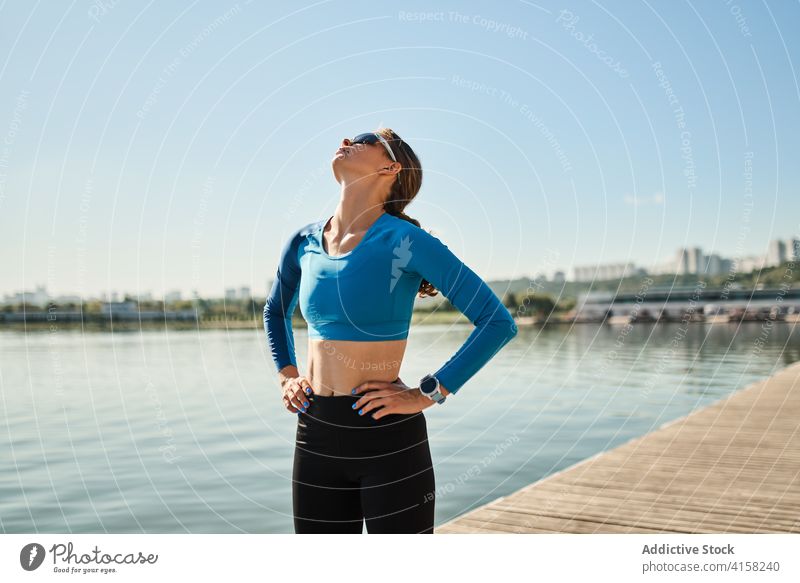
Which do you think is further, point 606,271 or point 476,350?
point 606,271

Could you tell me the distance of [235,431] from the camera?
1238 centimetres

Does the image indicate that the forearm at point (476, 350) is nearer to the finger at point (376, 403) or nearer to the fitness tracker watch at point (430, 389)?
the fitness tracker watch at point (430, 389)

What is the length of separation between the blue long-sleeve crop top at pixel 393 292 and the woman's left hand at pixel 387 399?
10cm

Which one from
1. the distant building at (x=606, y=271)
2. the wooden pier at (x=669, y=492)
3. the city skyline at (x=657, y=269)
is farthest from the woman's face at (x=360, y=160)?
the wooden pier at (x=669, y=492)

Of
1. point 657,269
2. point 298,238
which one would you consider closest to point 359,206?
point 298,238

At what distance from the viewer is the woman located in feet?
8.53

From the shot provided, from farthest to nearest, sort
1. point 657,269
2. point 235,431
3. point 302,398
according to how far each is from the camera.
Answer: point 235,431, point 657,269, point 302,398

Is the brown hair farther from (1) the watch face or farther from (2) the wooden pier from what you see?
(2) the wooden pier

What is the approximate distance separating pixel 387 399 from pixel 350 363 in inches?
6.8

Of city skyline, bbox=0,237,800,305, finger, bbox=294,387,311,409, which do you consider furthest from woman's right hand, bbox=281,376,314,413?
city skyline, bbox=0,237,800,305

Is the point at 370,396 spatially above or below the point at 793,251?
below

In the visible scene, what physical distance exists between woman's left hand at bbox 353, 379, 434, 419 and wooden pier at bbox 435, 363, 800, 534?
2.35 m

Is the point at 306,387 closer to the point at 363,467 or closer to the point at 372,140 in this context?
the point at 363,467
